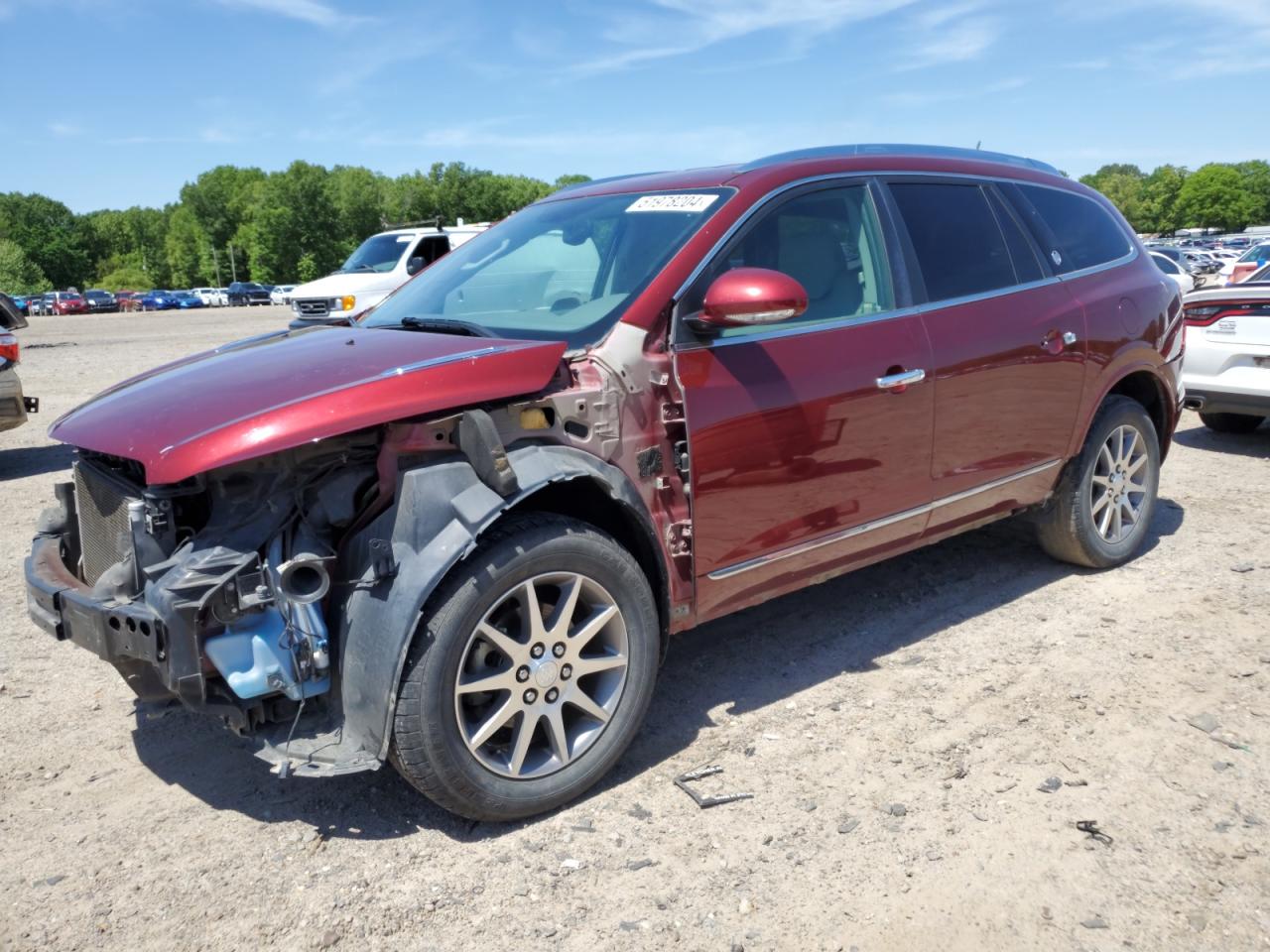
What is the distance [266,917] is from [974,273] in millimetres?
3569

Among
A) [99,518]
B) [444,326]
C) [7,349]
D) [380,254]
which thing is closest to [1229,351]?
[444,326]

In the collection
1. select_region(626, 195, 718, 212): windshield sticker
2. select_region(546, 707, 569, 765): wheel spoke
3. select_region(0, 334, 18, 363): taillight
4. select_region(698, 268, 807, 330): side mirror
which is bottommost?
select_region(546, 707, 569, 765): wheel spoke

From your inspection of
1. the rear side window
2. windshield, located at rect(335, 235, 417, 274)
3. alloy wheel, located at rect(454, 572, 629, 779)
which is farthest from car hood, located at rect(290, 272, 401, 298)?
alloy wheel, located at rect(454, 572, 629, 779)

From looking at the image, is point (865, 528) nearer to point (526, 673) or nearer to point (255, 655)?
point (526, 673)

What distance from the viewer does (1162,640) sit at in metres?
4.34

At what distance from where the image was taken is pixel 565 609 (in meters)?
3.08

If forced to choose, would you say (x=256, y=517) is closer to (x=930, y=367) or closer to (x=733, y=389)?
(x=733, y=389)

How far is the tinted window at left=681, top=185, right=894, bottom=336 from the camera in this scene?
12.0ft

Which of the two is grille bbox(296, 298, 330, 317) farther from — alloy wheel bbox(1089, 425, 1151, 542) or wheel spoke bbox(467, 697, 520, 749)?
wheel spoke bbox(467, 697, 520, 749)

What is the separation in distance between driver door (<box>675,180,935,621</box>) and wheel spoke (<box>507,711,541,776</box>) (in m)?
0.76

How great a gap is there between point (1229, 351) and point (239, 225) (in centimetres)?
12260

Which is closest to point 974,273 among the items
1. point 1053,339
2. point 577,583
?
point 1053,339

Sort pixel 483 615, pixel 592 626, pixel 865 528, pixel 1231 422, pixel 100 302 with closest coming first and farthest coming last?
pixel 483 615 < pixel 592 626 < pixel 865 528 < pixel 1231 422 < pixel 100 302

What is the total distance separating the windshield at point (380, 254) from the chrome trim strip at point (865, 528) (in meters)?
12.6
